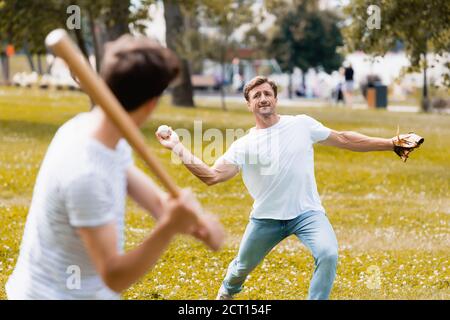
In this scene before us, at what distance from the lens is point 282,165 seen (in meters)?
6.95

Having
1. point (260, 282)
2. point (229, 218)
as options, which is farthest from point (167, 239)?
point (229, 218)

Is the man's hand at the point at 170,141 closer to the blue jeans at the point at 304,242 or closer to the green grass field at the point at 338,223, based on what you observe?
the blue jeans at the point at 304,242

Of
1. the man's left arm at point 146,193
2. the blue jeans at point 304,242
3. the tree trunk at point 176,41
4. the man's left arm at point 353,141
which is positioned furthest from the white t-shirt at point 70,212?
the tree trunk at point 176,41

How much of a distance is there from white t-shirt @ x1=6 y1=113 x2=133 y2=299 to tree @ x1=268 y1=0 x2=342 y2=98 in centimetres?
5869

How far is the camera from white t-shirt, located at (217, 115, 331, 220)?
6.92 meters

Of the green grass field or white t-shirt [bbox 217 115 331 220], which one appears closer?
white t-shirt [bbox 217 115 331 220]

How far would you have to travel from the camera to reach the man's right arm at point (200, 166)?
19.6ft

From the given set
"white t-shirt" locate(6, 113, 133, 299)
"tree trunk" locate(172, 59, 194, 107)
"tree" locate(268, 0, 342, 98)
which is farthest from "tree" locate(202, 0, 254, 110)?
"white t-shirt" locate(6, 113, 133, 299)

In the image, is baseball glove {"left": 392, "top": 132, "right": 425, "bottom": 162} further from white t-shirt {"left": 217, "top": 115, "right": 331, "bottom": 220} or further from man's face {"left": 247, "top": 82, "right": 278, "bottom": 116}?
man's face {"left": 247, "top": 82, "right": 278, "bottom": 116}

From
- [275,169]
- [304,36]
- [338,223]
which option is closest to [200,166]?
[275,169]

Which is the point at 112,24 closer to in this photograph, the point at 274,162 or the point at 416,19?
the point at 416,19

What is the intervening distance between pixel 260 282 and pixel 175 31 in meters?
28.4

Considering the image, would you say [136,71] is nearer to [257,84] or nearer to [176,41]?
[257,84]

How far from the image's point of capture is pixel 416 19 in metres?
19.1
